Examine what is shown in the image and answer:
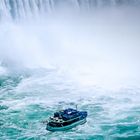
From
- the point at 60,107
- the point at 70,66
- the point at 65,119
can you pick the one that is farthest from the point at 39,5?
the point at 65,119

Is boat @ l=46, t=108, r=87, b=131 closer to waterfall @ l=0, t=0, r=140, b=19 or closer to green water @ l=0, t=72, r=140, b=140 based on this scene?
green water @ l=0, t=72, r=140, b=140

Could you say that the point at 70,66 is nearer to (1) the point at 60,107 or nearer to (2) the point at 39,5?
(2) the point at 39,5

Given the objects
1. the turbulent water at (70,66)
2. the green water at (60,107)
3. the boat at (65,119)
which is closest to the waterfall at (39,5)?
the turbulent water at (70,66)

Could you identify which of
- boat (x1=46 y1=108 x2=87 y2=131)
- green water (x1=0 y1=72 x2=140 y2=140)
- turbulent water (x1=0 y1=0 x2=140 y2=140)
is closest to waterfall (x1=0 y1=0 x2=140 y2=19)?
turbulent water (x1=0 y1=0 x2=140 y2=140)

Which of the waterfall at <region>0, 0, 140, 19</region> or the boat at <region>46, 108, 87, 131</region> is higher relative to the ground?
the waterfall at <region>0, 0, 140, 19</region>

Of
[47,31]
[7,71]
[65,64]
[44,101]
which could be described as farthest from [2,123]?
[47,31]

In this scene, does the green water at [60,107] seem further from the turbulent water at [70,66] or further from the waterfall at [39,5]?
the waterfall at [39,5]

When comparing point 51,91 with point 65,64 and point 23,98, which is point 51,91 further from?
point 65,64
